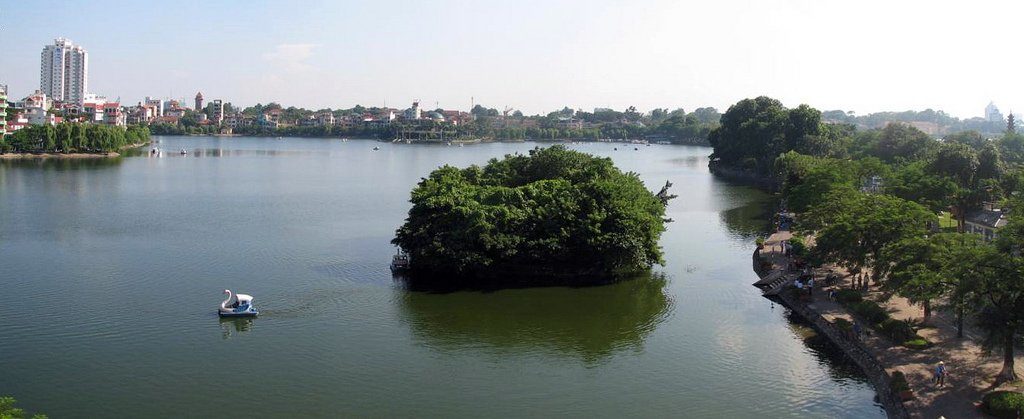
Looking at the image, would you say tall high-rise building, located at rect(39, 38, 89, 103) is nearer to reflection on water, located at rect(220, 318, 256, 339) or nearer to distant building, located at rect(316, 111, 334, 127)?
distant building, located at rect(316, 111, 334, 127)

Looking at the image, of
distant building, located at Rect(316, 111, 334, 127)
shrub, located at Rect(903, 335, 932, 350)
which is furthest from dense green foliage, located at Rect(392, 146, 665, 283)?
distant building, located at Rect(316, 111, 334, 127)

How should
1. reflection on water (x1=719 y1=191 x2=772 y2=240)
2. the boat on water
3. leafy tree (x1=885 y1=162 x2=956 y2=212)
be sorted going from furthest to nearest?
reflection on water (x1=719 y1=191 x2=772 y2=240), leafy tree (x1=885 y1=162 x2=956 y2=212), the boat on water

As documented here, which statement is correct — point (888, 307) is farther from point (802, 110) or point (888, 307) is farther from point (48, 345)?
point (802, 110)

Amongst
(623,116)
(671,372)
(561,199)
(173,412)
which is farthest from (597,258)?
(623,116)

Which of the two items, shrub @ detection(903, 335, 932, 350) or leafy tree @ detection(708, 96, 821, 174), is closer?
shrub @ detection(903, 335, 932, 350)

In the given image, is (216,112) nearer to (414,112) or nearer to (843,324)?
(414,112)

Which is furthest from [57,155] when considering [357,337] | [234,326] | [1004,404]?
[1004,404]
